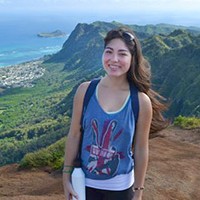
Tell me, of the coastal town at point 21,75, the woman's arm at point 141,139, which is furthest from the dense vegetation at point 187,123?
the coastal town at point 21,75

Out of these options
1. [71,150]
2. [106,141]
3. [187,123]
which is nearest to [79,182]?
[71,150]

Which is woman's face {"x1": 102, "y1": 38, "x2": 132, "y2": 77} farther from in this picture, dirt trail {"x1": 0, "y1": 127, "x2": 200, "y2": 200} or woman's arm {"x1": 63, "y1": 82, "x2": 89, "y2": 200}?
dirt trail {"x1": 0, "y1": 127, "x2": 200, "y2": 200}

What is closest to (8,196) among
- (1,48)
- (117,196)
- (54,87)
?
(117,196)

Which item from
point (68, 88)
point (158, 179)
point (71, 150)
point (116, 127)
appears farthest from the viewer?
point (68, 88)

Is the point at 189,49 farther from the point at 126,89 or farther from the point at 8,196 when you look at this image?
the point at 126,89

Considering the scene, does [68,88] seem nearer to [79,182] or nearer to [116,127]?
[79,182]

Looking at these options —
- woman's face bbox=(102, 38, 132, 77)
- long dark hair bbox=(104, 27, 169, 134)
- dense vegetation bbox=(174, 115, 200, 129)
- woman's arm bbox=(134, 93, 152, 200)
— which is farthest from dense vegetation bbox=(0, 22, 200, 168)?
dense vegetation bbox=(174, 115, 200, 129)

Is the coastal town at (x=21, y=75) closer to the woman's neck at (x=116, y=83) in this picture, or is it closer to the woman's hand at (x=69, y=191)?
the woman's hand at (x=69, y=191)
